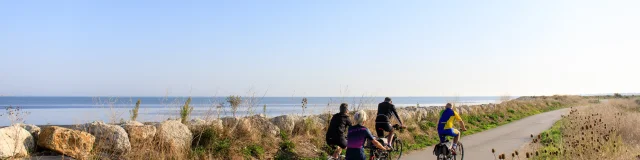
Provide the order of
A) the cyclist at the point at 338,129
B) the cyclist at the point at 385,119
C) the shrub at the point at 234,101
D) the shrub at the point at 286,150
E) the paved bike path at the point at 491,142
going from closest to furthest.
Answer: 1. the cyclist at the point at 338,129
2. the cyclist at the point at 385,119
3. the shrub at the point at 286,150
4. the shrub at the point at 234,101
5. the paved bike path at the point at 491,142

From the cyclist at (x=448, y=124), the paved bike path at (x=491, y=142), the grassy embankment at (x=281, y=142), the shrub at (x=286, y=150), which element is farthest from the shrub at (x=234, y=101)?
the cyclist at (x=448, y=124)

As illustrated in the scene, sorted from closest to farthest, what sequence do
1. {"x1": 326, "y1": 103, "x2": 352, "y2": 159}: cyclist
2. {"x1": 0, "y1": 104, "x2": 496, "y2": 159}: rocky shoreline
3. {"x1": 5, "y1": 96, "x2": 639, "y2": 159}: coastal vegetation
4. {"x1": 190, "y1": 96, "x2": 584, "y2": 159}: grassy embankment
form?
{"x1": 0, "y1": 104, "x2": 496, "y2": 159}: rocky shoreline < {"x1": 5, "y1": 96, "x2": 639, "y2": 159}: coastal vegetation < {"x1": 326, "y1": 103, "x2": 352, "y2": 159}: cyclist < {"x1": 190, "y1": 96, "x2": 584, "y2": 159}: grassy embankment

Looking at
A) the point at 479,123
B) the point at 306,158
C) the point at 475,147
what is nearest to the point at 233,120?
the point at 306,158

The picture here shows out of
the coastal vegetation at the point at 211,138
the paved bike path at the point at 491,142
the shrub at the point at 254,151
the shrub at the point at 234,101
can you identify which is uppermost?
the shrub at the point at 234,101

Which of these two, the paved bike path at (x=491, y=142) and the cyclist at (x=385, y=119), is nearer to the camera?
the cyclist at (x=385, y=119)

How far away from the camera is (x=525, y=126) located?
23.5m

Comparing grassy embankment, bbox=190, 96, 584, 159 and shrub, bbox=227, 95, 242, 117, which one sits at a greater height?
shrub, bbox=227, 95, 242, 117

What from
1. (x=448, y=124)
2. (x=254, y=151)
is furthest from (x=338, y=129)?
(x=254, y=151)

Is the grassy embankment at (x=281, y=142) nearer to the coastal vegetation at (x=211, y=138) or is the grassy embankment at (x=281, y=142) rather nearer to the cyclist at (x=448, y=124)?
the coastal vegetation at (x=211, y=138)

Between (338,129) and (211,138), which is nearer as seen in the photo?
(338,129)

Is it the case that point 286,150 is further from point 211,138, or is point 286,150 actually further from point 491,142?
point 491,142

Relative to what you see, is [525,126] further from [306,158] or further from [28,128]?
[28,128]

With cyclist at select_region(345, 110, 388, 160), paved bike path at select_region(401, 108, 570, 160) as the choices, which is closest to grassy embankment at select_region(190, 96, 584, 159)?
paved bike path at select_region(401, 108, 570, 160)

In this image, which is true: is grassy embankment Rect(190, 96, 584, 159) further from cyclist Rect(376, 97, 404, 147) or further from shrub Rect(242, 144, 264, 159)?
cyclist Rect(376, 97, 404, 147)
